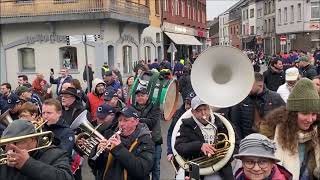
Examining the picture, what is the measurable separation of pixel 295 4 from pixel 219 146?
180ft

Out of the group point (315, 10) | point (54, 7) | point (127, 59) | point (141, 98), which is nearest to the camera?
point (141, 98)

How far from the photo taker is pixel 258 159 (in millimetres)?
3260

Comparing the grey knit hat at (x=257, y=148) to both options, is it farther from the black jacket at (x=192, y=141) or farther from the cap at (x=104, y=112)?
the cap at (x=104, y=112)

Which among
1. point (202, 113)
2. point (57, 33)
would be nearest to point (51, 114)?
point (202, 113)

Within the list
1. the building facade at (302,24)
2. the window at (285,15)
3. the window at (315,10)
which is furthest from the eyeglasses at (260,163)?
the window at (285,15)

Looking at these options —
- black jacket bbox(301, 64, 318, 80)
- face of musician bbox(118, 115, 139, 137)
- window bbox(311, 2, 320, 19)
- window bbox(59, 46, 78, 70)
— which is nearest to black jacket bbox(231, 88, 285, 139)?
face of musician bbox(118, 115, 139, 137)

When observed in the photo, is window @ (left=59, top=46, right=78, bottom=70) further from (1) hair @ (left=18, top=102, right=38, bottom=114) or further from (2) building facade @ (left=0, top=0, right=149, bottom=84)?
(1) hair @ (left=18, top=102, right=38, bottom=114)

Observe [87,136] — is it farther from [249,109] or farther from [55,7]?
[55,7]

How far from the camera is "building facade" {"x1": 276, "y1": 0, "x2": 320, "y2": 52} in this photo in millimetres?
53750

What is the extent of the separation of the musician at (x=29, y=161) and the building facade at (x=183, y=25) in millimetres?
26415

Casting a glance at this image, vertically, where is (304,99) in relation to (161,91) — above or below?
above

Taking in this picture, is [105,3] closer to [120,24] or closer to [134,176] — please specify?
[120,24]

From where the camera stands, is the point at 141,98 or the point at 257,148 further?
the point at 141,98

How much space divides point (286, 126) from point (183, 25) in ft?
141
